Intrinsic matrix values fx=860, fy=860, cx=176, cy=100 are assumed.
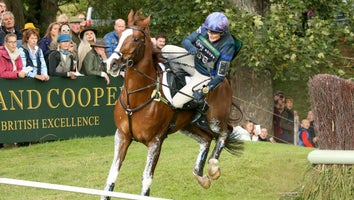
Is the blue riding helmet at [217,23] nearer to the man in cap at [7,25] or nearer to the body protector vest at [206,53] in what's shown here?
the body protector vest at [206,53]

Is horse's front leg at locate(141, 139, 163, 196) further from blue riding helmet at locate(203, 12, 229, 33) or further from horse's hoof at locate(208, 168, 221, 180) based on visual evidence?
blue riding helmet at locate(203, 12, 229, 33)

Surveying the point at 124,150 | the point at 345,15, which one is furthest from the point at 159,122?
the point at 345,15

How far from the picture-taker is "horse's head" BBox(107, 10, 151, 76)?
31.0 ft

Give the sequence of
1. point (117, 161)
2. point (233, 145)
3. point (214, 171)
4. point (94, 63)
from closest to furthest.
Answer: point (117, 161)
point (214, 171)
point (233, 145)
point (94, 63)

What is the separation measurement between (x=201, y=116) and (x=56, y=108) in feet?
16.6

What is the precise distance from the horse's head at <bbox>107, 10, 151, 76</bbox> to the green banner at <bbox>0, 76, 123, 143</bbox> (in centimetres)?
538

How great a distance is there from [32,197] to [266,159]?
160 inches

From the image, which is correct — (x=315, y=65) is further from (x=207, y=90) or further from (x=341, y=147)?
(x=341, y=147)

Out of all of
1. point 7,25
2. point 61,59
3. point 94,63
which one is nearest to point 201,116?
point 61,59

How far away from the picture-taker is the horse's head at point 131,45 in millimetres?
9445

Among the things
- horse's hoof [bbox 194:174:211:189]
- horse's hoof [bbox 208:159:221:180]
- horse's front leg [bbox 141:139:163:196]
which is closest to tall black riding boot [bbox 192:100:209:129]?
horse's hoof [bbox 208:159:221:180]

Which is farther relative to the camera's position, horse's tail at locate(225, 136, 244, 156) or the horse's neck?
horse's tail at locate(225, 136, 244, 156)

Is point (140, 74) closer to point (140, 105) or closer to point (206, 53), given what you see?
point (140, 105)

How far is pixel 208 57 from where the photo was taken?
1060 centimetres
